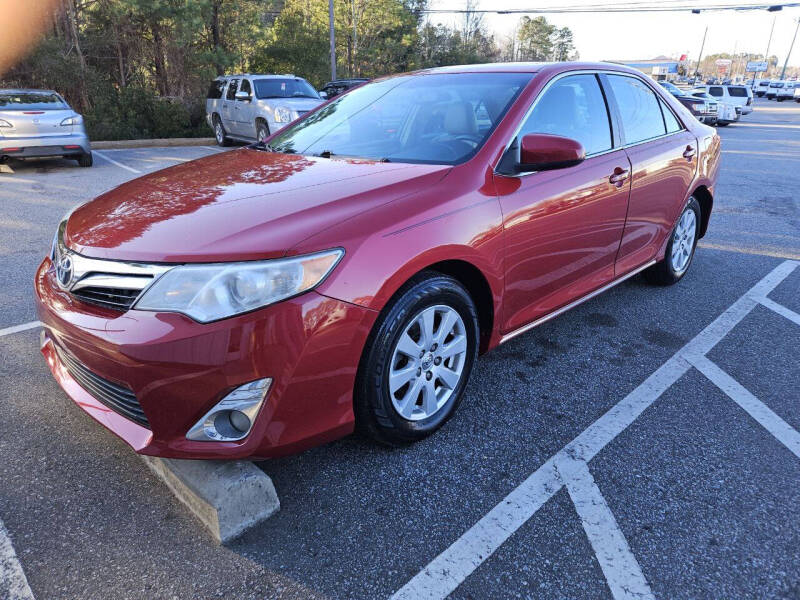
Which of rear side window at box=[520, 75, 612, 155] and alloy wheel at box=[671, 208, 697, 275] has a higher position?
rear side window at box=[520, 75, 612, 155]

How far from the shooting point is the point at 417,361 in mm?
2439

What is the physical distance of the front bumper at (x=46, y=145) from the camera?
9367mm

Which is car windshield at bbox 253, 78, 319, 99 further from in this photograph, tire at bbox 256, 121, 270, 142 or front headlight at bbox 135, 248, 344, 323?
front headlight at bbox 135, 248, 344, 323

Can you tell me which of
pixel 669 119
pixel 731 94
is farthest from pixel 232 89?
pixel 731 94

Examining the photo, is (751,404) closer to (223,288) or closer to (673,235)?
(673,235)

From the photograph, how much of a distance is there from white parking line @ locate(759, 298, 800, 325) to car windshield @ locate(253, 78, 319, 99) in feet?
36.2

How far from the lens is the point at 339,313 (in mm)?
2027

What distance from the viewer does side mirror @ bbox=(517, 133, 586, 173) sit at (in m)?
2.64

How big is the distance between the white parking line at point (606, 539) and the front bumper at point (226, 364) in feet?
3.25

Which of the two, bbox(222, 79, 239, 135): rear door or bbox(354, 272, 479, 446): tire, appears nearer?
bbox(354, 272, 479, 446): tire

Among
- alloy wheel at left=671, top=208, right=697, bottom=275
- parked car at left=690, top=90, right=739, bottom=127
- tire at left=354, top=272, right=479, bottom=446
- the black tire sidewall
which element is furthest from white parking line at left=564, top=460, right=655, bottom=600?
parked car at left=690, top=90, right=739, bottom=127

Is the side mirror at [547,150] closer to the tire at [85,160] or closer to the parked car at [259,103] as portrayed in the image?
the parked car at [259,103]

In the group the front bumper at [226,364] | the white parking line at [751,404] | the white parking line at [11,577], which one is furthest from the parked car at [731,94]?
the white parking line at [11,577]

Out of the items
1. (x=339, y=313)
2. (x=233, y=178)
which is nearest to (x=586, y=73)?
(x=233, y=178)
